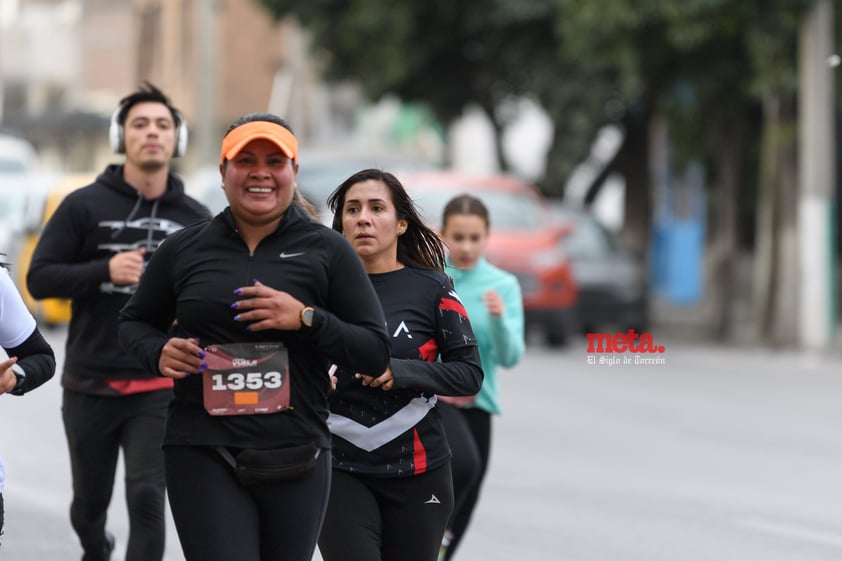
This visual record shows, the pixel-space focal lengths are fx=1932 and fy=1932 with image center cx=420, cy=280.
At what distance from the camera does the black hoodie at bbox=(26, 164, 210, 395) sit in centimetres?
712

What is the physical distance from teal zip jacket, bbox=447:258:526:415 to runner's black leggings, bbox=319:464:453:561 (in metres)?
1.83

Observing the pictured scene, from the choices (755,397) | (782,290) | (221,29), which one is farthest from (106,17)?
(755,397)

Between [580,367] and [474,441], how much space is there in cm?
1230

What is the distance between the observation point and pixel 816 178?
22172 mm

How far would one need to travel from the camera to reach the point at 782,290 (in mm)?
22750

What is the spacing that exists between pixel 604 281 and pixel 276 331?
59.4 ft

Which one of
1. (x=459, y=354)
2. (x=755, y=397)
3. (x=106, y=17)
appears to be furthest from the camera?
(x=106, y=17)

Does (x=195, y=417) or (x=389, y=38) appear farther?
(x=389, y=38)

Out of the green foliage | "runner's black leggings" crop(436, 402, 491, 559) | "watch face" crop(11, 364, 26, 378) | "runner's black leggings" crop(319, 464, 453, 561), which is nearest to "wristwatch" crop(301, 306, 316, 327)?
"watch face" crop(11, 364, 26, 378)

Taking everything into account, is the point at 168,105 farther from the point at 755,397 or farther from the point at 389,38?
the point at 389,38

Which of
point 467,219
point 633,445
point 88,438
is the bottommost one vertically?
point 633,445

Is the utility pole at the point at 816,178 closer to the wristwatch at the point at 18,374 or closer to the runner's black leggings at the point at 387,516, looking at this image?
the runner's black leggings at the point at 387,516

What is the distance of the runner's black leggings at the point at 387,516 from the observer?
560 centimetres

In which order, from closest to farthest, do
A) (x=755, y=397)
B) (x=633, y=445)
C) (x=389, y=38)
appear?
(x=633, y=445) < (x=755, y=397) < (x=389, y=38)
